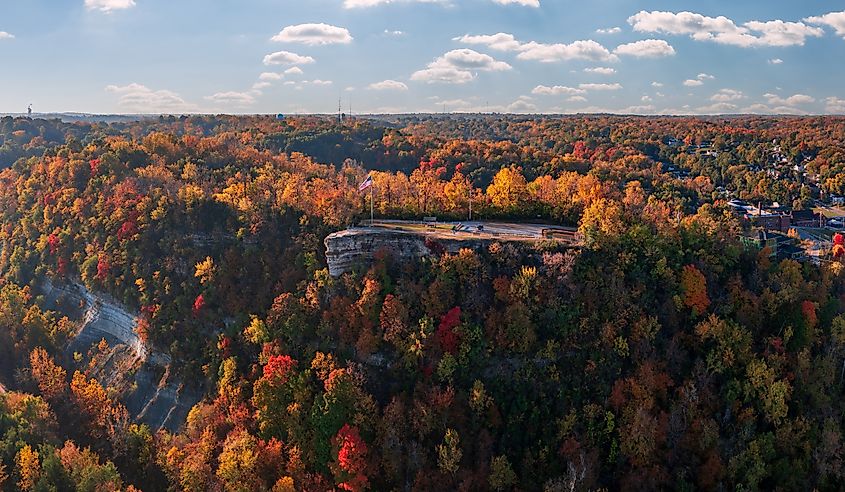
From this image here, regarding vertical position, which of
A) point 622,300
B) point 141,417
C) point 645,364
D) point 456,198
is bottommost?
point 141,417

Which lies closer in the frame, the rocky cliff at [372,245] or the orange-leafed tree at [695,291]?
the orange-leafed tree at [695,291]

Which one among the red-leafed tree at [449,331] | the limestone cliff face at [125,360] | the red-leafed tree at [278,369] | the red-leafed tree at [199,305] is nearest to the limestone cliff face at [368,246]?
the red-leafed tree at [449,331]

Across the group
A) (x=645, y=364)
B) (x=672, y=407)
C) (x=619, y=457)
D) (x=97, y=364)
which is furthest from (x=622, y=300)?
(x=97, y=364)

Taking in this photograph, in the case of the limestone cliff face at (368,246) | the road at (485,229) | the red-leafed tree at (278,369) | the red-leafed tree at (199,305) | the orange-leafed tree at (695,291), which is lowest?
the red-leafed tree at (278,369)

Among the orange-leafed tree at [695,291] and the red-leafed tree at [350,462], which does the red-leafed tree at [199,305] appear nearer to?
the red-leafed tree at [350,462]

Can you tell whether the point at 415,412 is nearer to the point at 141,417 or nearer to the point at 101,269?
the point at 141,417

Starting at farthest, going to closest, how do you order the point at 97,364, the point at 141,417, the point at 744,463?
the point at 97,364
the point at 141,417
the point at 744,463

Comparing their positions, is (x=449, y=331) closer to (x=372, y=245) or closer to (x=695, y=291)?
(x=372, y=245)

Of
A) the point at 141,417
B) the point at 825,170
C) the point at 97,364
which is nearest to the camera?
the point at 141,417
